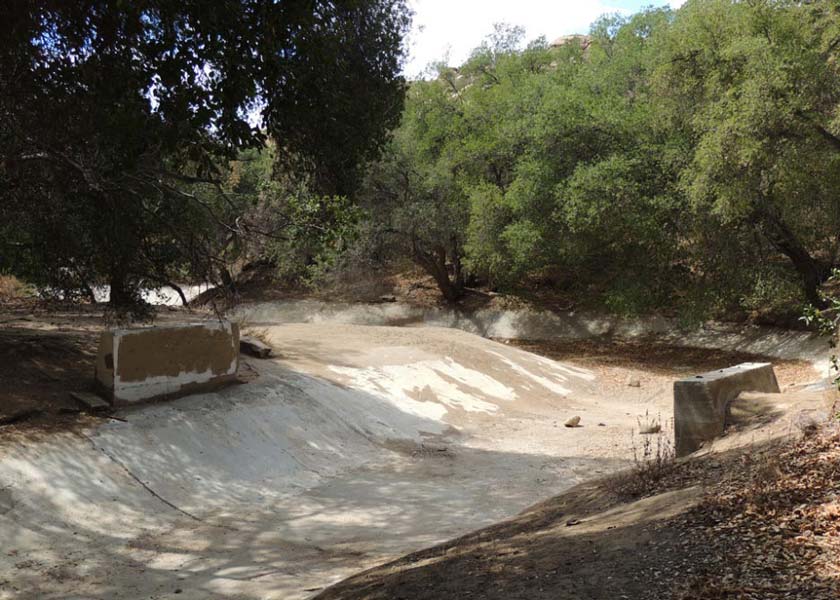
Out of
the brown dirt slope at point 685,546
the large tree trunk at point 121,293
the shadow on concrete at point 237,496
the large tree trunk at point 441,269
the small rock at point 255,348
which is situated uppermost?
the large tree trunk at point 441,269

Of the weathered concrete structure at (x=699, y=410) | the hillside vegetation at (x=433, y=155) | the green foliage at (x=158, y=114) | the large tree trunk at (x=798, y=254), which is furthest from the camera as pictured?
the large tree trunk at (x=798, y=254)

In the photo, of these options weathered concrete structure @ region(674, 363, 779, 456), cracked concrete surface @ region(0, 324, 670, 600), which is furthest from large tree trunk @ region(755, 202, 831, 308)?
weathered concrete structure @ region(674, 363, 779, 456)

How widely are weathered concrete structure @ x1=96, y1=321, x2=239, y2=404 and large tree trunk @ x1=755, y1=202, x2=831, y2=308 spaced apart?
16927 mm

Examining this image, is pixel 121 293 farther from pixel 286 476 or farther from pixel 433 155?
pixel 433 155

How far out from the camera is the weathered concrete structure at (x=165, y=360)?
39.1 feet

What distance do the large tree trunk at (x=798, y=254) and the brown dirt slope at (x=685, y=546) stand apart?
16844 millimetres

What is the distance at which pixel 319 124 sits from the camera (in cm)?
912

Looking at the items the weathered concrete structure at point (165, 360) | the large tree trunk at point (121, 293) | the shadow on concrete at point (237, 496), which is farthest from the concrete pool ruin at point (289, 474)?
the large tree trunk at point (121, 293)

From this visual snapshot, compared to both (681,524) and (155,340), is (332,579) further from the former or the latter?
(155,340)

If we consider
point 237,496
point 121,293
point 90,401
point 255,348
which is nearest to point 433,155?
point 255,348

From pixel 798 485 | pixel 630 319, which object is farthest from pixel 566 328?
pixel 798 485

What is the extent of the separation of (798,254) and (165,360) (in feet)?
65.2

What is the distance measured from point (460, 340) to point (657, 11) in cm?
2706

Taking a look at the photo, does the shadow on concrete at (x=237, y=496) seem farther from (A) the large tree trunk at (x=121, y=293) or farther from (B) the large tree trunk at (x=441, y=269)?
(B) the large tree trunk at (x=441, y=269)
